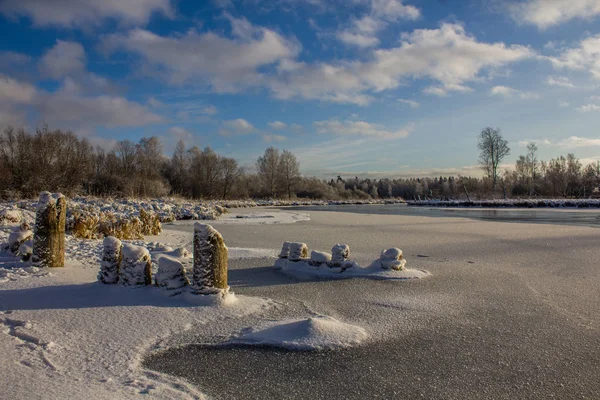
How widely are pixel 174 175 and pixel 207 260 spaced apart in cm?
5699

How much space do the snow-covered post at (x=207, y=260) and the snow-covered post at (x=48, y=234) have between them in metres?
2.80

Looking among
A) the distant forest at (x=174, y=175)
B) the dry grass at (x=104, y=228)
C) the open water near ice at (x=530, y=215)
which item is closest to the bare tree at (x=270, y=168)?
the distant forest at (x=174, y=175)

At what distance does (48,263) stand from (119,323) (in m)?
2.78

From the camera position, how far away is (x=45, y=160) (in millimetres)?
23531

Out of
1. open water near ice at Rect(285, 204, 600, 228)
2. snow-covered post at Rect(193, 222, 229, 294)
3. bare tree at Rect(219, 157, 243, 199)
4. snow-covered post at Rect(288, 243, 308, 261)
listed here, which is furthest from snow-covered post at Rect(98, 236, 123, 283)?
bare tree at Rect(219, 157, 243, 199)

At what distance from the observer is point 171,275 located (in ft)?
15.3

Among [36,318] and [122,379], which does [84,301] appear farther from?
[122,379]

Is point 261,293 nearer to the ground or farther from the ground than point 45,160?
nearer to the ground

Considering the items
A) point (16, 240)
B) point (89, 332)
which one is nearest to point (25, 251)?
point (16, 240)

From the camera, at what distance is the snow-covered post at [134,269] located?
481 centimetres

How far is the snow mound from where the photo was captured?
134 inches

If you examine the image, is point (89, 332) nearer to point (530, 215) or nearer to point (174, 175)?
point (530, 215)

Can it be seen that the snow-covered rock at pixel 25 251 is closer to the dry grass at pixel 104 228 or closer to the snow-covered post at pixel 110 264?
the snow-covered post at pixel 110 264

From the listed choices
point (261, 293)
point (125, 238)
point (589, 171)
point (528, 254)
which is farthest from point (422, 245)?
point (589, 171)
